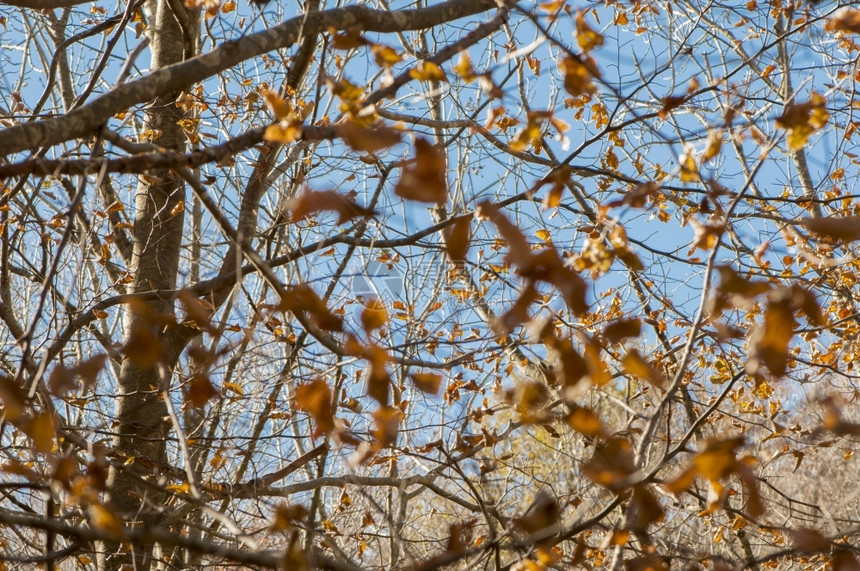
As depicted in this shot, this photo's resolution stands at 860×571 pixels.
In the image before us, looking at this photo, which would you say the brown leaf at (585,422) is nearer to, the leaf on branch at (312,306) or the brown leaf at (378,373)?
the brown leaf at (378,373)

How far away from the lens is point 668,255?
13.1 ft

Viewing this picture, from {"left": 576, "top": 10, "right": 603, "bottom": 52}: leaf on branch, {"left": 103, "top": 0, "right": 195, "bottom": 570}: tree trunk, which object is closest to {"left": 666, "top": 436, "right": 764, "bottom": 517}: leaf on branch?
{"left": 576, "top": 10, "right": 603, "bottom": 52}: leaf on branch

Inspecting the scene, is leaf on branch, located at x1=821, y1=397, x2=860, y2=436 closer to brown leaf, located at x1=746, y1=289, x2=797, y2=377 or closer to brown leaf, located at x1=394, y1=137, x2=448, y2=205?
brown leaf, located at x1=746, y1=289, x2=797, y2=377

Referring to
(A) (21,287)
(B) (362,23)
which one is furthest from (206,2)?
(A) (21,287)

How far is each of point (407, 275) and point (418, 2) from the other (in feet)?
6.92

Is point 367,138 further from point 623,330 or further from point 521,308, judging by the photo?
point 623,330

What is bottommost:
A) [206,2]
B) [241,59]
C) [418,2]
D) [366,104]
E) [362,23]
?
[366,104]

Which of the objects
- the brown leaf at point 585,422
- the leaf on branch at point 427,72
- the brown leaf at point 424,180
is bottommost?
the brown leaf at point 585,422

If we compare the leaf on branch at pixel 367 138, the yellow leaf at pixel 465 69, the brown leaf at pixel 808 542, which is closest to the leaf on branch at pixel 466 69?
the yellow leaf at pixel 465 69

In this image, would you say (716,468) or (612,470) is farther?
(612,470)

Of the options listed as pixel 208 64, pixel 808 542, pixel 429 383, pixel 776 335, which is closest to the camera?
pixel 776 335

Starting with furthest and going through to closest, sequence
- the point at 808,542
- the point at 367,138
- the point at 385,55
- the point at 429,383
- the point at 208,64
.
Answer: the point at 208,64 → the point at 385,55 → the point at 429,383 → the point at 808,542 → the point at 367,138

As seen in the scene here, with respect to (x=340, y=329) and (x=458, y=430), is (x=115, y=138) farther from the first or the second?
(x=458, y=430)

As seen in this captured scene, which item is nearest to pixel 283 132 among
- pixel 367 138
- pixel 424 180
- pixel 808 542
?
pixel 367 138
